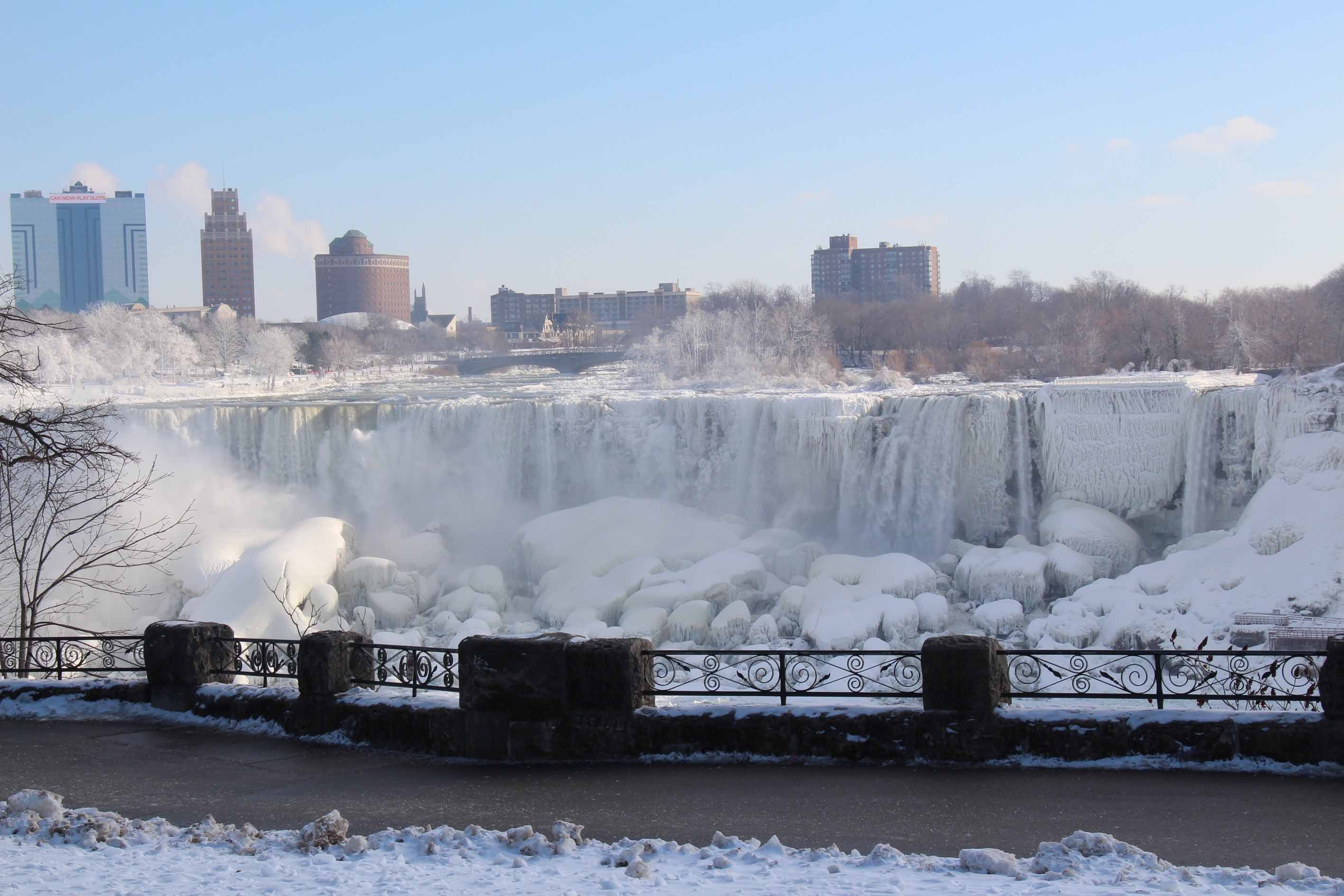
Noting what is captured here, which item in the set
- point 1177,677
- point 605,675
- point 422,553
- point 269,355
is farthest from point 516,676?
point 269,355

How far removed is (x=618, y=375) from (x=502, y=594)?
42.6 meters

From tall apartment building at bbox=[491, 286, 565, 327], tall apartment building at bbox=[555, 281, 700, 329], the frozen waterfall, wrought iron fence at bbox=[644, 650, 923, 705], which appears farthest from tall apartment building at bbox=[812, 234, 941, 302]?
wrought iron fence at bbox=[644, 650, 923, 705]

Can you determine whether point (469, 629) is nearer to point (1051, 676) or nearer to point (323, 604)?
point (323, 604)

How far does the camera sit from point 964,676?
688 cm

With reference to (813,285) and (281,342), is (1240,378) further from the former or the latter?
(813,285)

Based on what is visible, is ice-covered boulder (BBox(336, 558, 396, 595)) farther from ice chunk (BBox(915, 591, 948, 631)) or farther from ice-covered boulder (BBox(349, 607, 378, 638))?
ice chunk (BBox(915, 591, 948, 631))

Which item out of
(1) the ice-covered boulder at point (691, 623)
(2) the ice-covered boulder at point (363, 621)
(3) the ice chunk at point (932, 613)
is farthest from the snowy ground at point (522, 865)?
(2) the ice-covered boulder at point (363, 621)

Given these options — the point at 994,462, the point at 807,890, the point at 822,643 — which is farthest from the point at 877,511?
the point at 807,890

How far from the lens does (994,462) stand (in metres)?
26.8

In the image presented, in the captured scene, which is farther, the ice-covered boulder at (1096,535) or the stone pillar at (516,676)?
the ice-covered boulder at (1096,535)

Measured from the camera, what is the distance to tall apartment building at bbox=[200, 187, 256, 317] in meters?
178

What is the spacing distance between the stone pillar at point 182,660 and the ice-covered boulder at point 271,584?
40.6 feet

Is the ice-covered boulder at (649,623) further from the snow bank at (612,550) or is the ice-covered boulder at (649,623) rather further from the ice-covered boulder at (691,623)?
the snow bank at (612,550)

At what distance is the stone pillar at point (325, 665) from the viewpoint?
7.99 m
